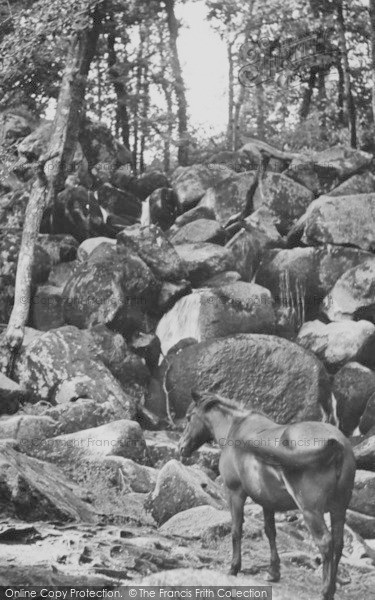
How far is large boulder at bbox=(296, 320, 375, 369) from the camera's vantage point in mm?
21172

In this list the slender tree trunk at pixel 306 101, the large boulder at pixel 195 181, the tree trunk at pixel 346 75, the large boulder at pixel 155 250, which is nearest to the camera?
the large boulder at pixel 155 250

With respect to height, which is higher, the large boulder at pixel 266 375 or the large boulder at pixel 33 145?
the large boulder at pixel 33 145

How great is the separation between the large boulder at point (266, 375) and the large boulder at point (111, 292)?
352cm

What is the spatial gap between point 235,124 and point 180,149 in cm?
411

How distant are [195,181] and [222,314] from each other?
9578 millimetres

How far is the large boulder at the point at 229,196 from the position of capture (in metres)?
28.4

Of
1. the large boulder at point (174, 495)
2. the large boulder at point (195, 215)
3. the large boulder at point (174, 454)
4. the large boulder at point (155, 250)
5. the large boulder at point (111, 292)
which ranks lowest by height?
the large boulder at point (174, 454)

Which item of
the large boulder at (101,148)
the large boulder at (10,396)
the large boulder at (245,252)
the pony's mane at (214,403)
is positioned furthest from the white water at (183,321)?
the pony's mane at (214,403)

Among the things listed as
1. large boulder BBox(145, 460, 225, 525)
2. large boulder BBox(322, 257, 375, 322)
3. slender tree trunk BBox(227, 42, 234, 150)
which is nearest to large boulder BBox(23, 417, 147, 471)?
large boulder BBox(145, 460, 225, 525)

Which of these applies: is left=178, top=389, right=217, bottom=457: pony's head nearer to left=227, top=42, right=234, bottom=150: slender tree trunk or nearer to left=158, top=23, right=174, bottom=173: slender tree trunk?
left=158, top=23, right=174, bottom=173: slender tree trunk

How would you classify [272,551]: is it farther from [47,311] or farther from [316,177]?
[316,177]

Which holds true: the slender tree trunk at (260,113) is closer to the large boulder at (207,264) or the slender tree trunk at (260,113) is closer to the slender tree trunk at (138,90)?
the slender tree trunk at (138,90)

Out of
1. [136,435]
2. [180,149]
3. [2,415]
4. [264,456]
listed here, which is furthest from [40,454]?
[180,149]

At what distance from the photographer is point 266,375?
64.3 ft
